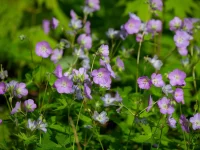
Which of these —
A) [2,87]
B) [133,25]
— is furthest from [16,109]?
[133,25]

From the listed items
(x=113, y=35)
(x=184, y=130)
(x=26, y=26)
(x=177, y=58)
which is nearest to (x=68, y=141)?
(x=184, y=130)

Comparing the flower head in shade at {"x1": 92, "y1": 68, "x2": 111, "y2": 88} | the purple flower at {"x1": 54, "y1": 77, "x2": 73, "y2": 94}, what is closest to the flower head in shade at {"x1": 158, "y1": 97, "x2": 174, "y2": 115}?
the flower head in shade at {"x1": 92, "y1": 68, "x2": 111, "y2": 88}

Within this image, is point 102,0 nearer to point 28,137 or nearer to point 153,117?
point 153,117

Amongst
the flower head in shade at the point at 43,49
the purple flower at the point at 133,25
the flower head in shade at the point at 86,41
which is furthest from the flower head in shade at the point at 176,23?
the flower head in shade at the point at 43,49

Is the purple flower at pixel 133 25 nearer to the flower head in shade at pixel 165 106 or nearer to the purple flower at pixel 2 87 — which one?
the flower head in shade at pixel 165 106

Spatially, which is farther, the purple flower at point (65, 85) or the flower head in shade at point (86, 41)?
the flower head in shade at point (86, 41)

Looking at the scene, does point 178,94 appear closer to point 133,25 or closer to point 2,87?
point 133,25
